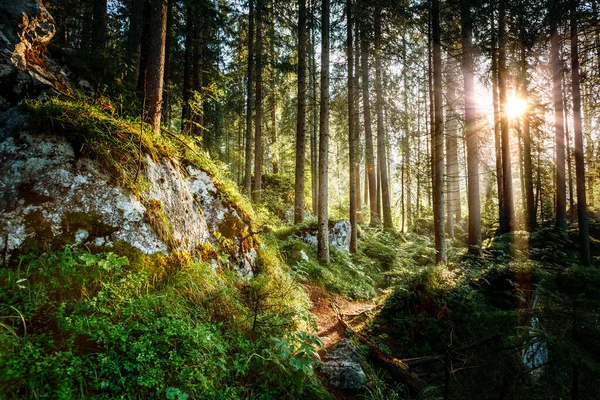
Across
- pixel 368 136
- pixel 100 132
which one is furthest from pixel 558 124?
pixel 100 132

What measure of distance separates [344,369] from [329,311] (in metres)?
2.61

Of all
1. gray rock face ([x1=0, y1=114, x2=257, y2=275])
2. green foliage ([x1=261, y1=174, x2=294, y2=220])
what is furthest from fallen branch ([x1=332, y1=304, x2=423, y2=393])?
green foliage ([x1=261, y1=174, x2=294, y2=220])

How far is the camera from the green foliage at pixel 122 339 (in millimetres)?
1864

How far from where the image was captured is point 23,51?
14.1 ft

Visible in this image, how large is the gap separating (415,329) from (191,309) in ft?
15.0

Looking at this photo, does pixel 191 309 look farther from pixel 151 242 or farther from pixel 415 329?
pixel 415 329

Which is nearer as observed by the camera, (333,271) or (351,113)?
(333,271)

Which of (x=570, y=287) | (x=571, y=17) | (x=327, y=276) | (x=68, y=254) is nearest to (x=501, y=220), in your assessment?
(x=571, y=17)

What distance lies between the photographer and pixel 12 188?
276 cm

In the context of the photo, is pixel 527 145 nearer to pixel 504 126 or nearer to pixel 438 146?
pixel 504 126

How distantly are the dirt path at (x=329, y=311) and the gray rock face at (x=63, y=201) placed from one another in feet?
10.3

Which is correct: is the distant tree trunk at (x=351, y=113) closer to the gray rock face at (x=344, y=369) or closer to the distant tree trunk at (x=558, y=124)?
the gray rock face at (x=344, y=369)

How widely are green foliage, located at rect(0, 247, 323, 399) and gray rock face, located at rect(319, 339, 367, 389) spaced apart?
0.68 metres

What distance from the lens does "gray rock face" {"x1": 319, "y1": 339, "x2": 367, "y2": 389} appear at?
11.8 feet
